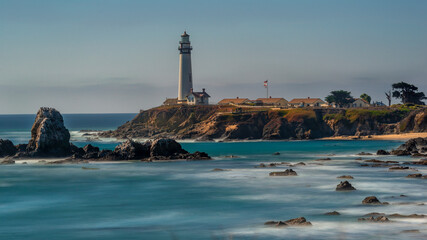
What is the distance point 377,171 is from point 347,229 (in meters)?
27.0

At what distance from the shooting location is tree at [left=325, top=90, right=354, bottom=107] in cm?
15600

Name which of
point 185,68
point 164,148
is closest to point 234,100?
point 185,68

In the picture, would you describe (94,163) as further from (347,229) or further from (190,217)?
(347,229)

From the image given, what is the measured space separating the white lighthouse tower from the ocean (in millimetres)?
76497

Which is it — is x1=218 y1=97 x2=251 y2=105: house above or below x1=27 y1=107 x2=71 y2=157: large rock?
above

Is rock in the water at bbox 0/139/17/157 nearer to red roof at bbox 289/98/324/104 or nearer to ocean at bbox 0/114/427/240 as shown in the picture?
ocean at bbox 0/114/427/240

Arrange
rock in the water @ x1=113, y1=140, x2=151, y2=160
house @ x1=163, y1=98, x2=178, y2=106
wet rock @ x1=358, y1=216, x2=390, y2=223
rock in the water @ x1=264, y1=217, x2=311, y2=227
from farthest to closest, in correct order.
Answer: house @ x1=163, y1=98, x2=178, y2=106 → rock in the water @ x1=113, y1=140, x2=151, y2=160 → rock in the water @ x1=264, y1=217, x2=311, y2=227 → wet rock @ x1=358, y1=216, x2=390, y2=223

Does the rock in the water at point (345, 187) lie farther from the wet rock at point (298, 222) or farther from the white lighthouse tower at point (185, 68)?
the white lighthouse tower at point (185, 68)

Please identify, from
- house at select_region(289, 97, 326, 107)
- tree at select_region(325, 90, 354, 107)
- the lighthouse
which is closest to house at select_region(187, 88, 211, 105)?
the lighthouse

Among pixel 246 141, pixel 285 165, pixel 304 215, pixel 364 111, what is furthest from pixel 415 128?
pixel 304 215

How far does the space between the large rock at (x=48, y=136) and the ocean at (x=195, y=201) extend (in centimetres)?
561

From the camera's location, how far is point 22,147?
7631cm

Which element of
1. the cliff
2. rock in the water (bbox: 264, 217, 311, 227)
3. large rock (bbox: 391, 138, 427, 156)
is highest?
the cliff

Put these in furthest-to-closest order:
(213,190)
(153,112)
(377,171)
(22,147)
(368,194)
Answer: (153,112), (22,147), (377,171), (213,190), (368,194)
